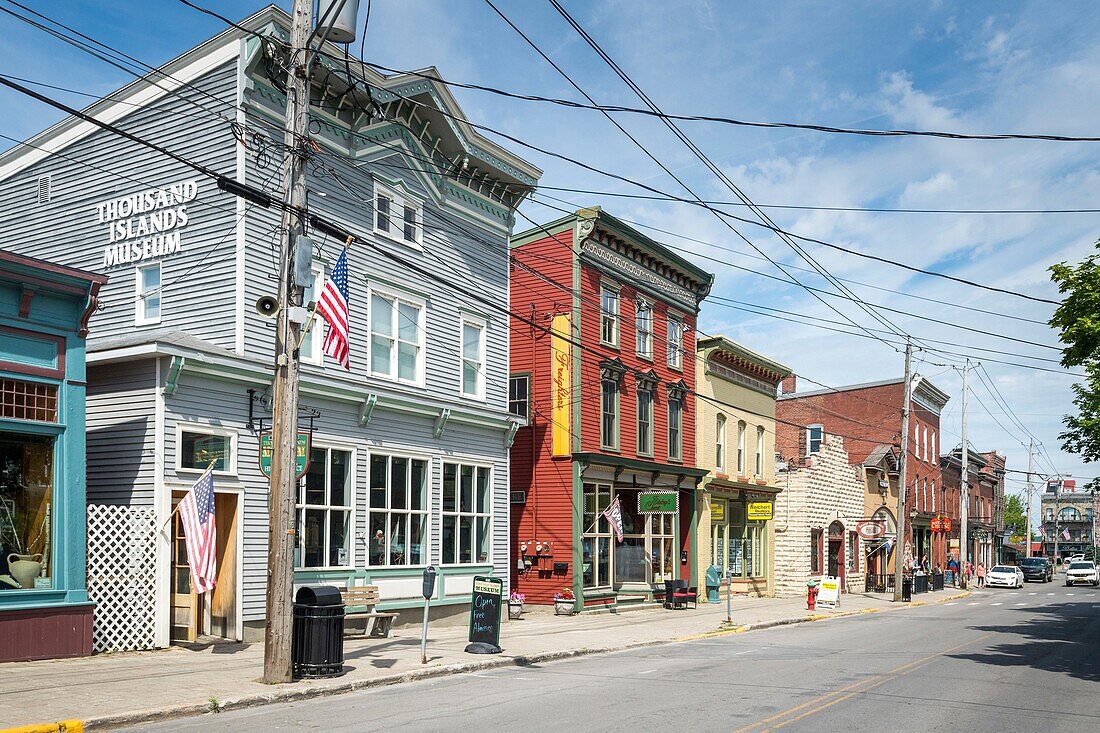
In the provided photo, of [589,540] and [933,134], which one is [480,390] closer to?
[589,540]

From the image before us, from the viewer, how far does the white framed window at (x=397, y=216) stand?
22.7 metres

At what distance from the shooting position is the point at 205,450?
59.6ft

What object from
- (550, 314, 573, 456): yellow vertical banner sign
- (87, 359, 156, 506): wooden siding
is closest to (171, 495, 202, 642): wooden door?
(87, 359, 156, 506): wooden siding

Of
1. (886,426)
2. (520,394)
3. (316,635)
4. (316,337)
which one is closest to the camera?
(316,635)

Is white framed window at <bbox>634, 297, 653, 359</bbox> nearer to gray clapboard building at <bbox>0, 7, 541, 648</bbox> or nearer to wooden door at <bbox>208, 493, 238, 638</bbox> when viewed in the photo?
gray clapboard building at <bbox>0, 7, 541, 648</bbox>

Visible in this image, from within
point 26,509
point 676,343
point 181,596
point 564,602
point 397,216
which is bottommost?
point 564,602

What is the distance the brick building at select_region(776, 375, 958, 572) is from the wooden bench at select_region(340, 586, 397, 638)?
1410 inches

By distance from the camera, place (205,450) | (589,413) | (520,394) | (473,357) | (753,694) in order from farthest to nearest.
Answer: (520,394) → (589,413) → (473,357) → (205,450) → (753,694)

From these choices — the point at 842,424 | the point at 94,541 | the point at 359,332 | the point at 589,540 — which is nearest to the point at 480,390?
the point at 359,332

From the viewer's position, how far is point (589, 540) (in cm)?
3017

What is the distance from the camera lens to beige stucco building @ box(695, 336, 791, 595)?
120 ft

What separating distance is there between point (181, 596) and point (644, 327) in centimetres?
1856

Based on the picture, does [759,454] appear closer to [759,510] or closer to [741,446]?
[741,446]

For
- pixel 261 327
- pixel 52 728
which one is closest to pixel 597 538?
pixel 261 327
